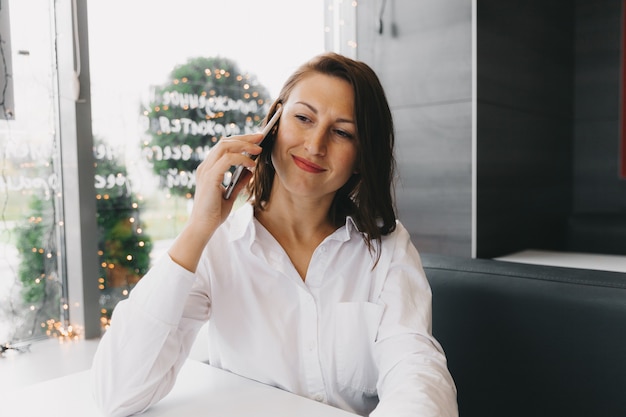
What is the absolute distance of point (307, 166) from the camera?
1321mm

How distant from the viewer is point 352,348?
1.31 meters

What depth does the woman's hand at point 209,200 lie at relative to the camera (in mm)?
1153

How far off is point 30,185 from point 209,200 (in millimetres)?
1706

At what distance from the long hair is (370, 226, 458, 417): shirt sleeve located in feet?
0.26

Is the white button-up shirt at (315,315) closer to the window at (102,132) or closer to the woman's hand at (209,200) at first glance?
the woman's hand at (209,200)

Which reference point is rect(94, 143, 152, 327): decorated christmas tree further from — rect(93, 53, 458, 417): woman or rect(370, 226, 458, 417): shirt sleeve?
rect(370, 226, 458, 417): shirt sleeve

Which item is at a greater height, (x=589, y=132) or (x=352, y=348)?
(x=589, y=132)

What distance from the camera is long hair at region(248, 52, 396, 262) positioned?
1361 millimetres

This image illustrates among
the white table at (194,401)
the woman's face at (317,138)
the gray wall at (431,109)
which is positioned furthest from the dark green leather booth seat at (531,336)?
the gray wall at (431,109)

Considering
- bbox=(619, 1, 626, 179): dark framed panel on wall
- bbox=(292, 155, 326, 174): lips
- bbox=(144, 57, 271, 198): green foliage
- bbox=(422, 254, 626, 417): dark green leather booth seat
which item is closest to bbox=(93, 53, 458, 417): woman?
bbox=(292, 155, 326, 174): lips

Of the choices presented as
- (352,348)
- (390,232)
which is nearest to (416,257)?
(390,232)

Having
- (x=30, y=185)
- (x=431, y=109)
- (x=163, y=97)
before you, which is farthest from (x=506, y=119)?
(x=30, y=185)

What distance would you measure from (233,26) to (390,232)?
7.36 feet

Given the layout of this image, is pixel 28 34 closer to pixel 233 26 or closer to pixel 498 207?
pixel 233 26
